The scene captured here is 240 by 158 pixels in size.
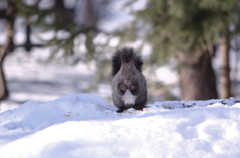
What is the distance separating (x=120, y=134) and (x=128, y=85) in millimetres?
1059

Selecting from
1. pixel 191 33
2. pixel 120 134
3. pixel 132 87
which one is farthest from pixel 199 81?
pixel 120 134

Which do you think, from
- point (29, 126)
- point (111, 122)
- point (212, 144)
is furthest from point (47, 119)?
point (212, 144)

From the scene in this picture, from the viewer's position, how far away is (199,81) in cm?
762

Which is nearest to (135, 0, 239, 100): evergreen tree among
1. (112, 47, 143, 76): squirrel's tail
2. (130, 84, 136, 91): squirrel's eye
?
(112, 47, 143, 76): squirrel's tail

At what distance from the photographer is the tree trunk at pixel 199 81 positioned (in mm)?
7570

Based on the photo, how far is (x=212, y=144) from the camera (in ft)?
8.01

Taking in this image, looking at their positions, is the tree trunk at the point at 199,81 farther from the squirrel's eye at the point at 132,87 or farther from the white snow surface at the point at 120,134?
the white snow surface at the point at 120,134

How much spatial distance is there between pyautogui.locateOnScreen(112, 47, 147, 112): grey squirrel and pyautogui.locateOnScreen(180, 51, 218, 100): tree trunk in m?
4.09

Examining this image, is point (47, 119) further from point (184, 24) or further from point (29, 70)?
point (29, 70)

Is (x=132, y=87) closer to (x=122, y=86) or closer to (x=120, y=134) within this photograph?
(x=122, y=86)

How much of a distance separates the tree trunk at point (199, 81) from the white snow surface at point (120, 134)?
14.9 feet

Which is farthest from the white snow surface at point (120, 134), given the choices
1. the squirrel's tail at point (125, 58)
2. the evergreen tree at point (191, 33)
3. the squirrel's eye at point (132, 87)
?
the evergreen tree at point (191, 33)

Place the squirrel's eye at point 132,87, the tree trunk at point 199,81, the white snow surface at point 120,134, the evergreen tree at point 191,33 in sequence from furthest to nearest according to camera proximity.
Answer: the tree trunk at point 199,81 < the evergreen tree at point 191,33 < the squirrel's eye at point 132,87 < the white snow surface at point 120,134

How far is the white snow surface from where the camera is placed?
232 centimetres
